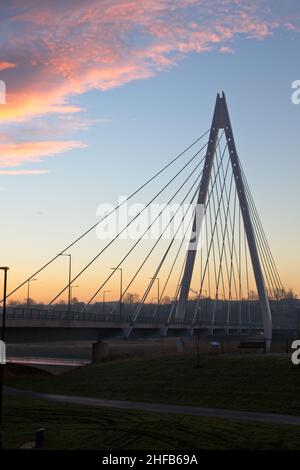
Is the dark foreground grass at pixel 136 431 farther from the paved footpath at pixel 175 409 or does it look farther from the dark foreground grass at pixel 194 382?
the dark foreground grass at pixel 194 382

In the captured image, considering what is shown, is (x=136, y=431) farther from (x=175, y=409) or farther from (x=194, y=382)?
(x=194, y=382)

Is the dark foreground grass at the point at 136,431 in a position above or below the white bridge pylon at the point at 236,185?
below

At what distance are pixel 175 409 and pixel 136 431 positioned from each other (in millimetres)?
11171

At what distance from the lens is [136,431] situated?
30625 millimetres

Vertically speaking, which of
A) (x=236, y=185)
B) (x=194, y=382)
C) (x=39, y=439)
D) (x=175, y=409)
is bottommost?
(x=175, y=409)

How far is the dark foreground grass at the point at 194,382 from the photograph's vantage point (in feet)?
145

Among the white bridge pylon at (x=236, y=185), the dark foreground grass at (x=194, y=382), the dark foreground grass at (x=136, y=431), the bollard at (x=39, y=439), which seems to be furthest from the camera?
the white bridge pylon at (x=236, y=185)

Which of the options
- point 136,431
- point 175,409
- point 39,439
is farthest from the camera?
point 175,409

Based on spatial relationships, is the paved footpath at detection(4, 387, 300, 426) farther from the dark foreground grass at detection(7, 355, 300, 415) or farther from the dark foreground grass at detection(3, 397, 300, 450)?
the dark foreground grass at detection(3, 397, 300, 450)

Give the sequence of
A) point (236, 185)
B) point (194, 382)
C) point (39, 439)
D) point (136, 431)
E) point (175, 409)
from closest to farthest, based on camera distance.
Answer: point (39, 439)
point (136, 431)
point (175, 409)
point (194, 382)
point (236, 185)

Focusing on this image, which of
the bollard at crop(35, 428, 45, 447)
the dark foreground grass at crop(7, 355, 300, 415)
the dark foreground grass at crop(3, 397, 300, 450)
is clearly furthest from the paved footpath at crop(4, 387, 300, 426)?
the bollard at crop(35, 428, 45, 447)

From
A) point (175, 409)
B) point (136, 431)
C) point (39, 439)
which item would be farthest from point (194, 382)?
point (39, 439)

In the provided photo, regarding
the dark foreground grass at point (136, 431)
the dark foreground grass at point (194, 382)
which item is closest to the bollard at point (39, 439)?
the dark foreground grass at point (136, 431)

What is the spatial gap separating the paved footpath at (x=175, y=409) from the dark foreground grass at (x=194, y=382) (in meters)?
1.70
